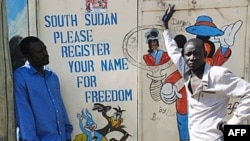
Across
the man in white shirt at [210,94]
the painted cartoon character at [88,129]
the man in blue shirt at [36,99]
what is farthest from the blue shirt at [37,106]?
the man in white shirt at [210,94]

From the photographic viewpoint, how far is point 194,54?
360cm

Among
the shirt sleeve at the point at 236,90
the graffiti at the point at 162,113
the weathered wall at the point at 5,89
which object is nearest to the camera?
the weathered wall at the point at 5,89

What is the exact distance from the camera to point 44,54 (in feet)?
13.0

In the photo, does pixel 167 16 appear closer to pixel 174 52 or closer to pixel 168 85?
pixel 174 52

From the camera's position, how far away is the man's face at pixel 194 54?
3.60 metres

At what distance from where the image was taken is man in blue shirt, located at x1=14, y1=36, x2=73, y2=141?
3.85 meters

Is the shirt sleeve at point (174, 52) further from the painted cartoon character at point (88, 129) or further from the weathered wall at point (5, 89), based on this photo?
the weathered wall at point (5, 89)

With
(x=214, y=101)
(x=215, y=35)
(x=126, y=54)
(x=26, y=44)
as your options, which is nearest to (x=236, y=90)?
(x=214, y=101)

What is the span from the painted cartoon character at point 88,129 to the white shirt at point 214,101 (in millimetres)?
1151

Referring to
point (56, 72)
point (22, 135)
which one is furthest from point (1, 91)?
point (56, 72)

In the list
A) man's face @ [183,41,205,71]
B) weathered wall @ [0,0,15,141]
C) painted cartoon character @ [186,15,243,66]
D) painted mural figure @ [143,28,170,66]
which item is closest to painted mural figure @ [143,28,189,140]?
painted mural figure @ [143,28,170,66]

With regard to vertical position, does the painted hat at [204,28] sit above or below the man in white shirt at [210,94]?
above

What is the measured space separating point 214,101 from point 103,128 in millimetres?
1317

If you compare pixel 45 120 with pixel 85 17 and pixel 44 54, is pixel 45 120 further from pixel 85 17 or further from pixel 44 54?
pixel 85 17
